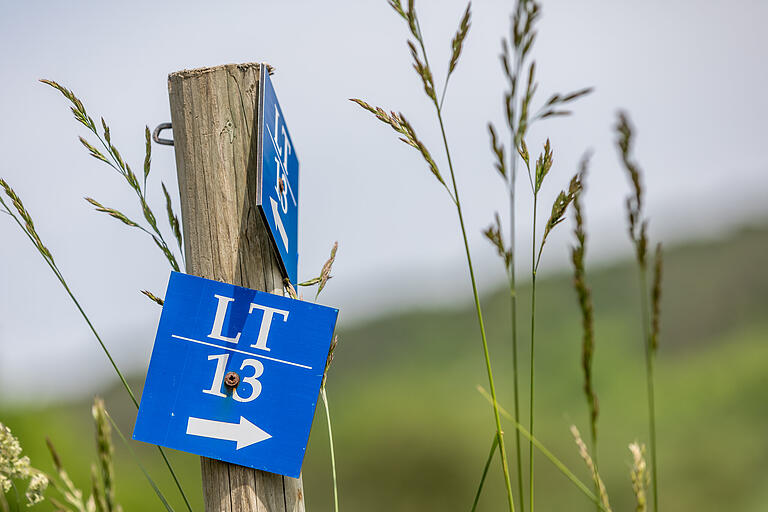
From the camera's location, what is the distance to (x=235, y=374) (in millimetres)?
1150

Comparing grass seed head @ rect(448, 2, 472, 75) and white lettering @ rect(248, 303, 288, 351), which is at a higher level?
grass seed head @ rect(448, 2, 472, 75)

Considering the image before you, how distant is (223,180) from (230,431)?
515mm

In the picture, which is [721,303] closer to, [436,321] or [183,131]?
[436,321]

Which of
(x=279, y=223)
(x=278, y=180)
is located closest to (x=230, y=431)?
(x=279, y=223)

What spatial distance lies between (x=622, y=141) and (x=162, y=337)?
0.97 metres

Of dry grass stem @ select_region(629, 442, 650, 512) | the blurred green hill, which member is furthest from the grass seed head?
the blurred green hill

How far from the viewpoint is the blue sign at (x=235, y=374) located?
1134 mm

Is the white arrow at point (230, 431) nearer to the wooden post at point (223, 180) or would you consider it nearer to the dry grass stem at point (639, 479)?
the wooden post at point (223, 180)

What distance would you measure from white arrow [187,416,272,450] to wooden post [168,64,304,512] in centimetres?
9

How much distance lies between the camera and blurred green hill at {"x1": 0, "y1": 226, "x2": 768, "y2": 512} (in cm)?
1027

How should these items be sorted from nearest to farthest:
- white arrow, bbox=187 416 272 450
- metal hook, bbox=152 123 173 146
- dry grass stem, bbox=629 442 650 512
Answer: dry grass stem, bbox=629 442 650 512 → white arrow, bbox=187 416 272 450 → metal hook, bbox=152 123 173 146

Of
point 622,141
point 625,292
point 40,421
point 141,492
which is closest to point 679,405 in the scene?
point 625,292

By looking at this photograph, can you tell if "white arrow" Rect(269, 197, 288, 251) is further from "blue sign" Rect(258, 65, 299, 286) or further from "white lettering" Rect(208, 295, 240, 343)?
"white lettering" Rect(208, 295, 240, 343)

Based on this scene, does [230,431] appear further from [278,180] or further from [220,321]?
[278,180]
